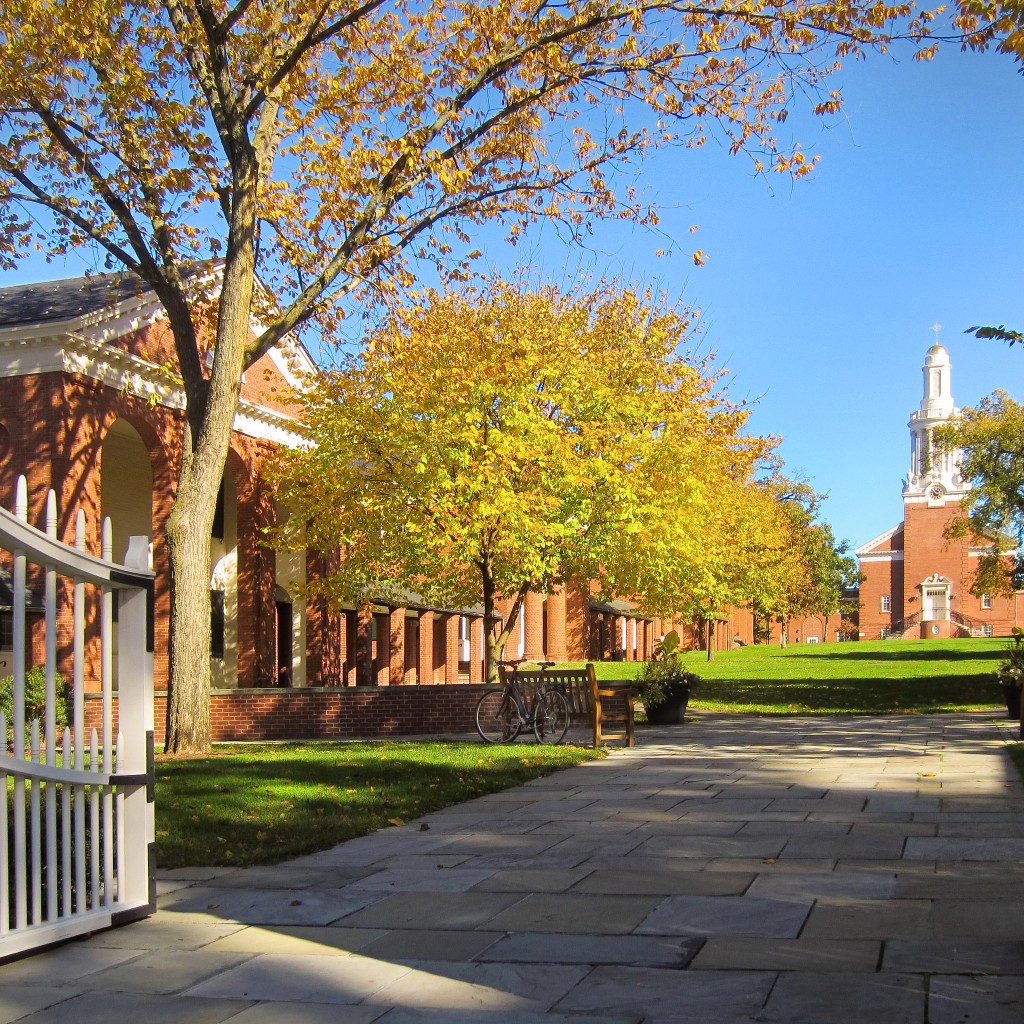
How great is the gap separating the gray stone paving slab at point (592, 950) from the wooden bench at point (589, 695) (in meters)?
10.0

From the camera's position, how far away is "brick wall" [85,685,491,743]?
787 inches

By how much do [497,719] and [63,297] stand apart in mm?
13833

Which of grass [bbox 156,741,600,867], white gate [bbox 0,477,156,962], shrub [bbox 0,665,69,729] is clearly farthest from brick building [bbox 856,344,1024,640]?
white gate [bbox 0,477,156,962]

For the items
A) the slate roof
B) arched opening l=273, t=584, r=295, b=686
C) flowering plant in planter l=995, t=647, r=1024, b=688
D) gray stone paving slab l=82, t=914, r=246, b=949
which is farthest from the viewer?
arched opening l=273, t=584, r=295, b=686

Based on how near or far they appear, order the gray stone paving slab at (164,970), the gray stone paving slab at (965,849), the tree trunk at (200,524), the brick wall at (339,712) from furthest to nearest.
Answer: the brick wall at (339,712) → the tree trunk at (200,524) → the gray stone paving slab at (965,849) → the gray stone paving slab at (164,970)

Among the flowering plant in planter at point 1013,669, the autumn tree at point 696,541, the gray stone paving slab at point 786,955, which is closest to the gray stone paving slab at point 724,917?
the gray stone paving slab at point 786,955

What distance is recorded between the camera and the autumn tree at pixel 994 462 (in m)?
34.2

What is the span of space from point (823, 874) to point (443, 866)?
A: 7.46 feet

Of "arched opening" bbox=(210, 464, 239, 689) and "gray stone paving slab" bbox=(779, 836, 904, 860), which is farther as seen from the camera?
"arched opening" bbox=(210, 464, 239, 689)

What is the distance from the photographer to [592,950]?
514 centimetres

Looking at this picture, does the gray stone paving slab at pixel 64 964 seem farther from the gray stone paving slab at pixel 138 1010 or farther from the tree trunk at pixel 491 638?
the tree trunk at pixel 491 638

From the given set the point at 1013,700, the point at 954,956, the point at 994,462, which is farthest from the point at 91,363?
the point at 994,462

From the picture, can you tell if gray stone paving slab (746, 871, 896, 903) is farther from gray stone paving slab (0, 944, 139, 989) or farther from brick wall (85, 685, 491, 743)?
brick wall (85, 685, 491, 743)

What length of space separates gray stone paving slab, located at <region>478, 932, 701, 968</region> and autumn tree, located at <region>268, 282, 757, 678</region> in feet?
48.8
